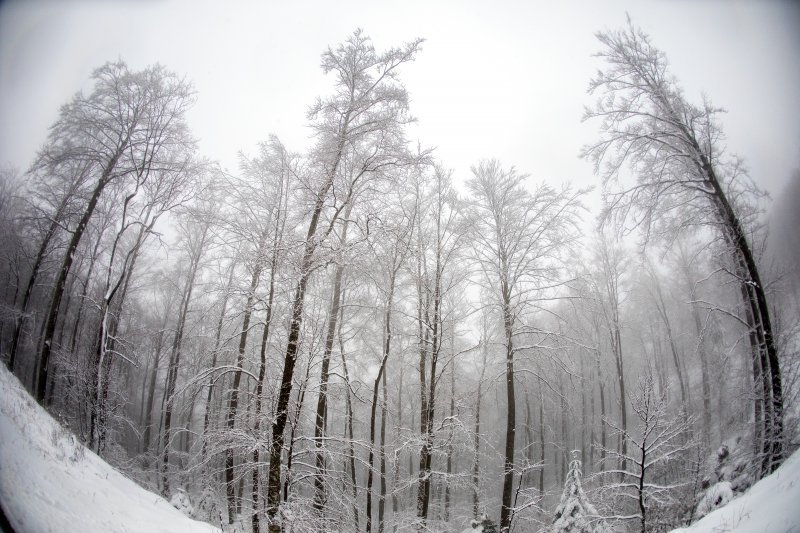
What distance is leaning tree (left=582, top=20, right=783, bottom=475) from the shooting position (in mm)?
7715

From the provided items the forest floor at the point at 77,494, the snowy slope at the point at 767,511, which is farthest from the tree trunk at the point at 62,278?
the snowy slope at the point at 767,511

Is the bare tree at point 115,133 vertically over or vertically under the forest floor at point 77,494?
over

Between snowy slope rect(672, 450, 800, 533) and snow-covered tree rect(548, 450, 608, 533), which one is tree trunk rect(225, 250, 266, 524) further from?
snowy slope rect(672, 450, 800, 533)

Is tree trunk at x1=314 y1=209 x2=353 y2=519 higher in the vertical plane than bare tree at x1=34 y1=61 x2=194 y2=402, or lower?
lower

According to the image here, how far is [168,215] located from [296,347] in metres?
9.74

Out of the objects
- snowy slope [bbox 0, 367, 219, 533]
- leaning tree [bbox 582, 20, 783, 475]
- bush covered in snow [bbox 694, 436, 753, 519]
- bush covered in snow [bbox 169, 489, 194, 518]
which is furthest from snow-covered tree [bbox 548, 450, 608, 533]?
bush covered in snow [bbox 169, 489, 194, 518]

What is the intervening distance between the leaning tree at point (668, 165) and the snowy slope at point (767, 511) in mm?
4338

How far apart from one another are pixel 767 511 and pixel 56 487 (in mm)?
9106

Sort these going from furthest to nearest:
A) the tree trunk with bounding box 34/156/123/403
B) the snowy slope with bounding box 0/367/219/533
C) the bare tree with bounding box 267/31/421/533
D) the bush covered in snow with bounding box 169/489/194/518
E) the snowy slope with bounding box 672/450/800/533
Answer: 1. the bush covered in snow with bounding box 169/489/194/518
2. the tree trunk with bounding box 34/156/123/403
3. the bare tree with bounding box 267/31/421/533
4. the snowy slope with bounding box 672/450/800/533
5. the snowy slope with bounding box 0/367/219/533

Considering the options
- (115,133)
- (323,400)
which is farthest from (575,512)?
(115,133)

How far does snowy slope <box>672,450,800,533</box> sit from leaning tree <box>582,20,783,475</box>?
14.2ft

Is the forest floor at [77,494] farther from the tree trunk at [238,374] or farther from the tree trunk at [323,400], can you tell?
the tree trunk at [323,400]

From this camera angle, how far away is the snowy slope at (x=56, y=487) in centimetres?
314

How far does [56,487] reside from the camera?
12.3 feet
